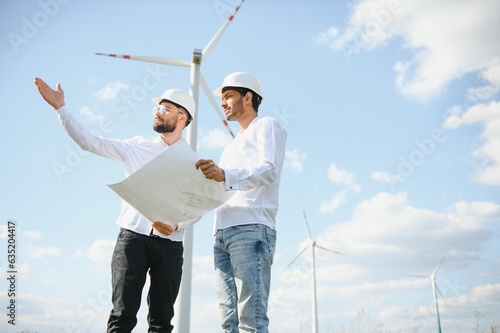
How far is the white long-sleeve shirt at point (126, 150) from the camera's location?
5.26m

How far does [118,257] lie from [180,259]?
0.72 m

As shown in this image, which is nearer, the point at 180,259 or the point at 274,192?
the point at 274,192

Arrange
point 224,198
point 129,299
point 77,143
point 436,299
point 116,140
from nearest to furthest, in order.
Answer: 1. point 224,198
2. point 129,299
3. point 77,143
4. point 116,140
5. point 436,299

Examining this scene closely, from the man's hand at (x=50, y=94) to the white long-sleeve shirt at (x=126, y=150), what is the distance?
0.07 meters

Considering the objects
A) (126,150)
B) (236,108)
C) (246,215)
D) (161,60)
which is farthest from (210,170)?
(161,60)

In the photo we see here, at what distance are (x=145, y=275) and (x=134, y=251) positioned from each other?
0.96 feet

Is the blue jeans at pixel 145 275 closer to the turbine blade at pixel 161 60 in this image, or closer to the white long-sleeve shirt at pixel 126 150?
the white long-sleeve shirt at pixel 126 150

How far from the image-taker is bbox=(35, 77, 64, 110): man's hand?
5016 millimetres

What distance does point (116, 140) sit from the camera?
18.9 feet

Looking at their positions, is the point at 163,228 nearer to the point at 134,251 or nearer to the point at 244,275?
the point at 134,251

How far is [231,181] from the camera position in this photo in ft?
14.0

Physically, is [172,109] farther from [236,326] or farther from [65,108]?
[236,326]

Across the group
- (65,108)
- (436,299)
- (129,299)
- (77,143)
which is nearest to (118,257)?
(129,299)

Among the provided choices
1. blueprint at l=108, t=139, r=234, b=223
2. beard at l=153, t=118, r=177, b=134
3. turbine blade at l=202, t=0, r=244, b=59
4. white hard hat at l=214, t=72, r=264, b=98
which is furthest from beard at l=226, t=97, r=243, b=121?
turbine blade at l=202, t=0, r=244, b=59
